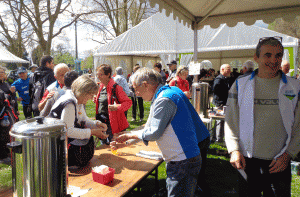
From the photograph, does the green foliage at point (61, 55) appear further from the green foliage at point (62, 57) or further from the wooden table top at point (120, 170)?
the wooden table top at point (120, 170)

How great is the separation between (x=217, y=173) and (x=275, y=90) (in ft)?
8.42

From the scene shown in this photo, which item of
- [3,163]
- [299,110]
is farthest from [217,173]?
[3,163]

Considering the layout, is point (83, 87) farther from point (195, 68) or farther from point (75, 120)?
point (195, 68)

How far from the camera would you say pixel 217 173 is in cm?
386

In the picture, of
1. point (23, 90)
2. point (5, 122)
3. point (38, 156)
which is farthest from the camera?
point (23, 90)

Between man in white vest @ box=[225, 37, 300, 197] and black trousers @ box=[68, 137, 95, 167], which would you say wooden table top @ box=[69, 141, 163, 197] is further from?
man in white vest @ box=[225, 37, 300, 197]

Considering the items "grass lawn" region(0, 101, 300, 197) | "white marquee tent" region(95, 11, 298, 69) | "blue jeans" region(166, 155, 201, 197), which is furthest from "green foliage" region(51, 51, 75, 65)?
"blue jeans" region(166, 155, 201, 197)

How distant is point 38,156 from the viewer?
3.54 ft

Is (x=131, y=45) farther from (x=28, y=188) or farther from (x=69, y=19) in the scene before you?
(x=28, y=188)

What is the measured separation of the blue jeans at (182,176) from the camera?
1.69 meters

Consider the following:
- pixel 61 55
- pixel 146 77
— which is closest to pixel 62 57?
pixel 61 55

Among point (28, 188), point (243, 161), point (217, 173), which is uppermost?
point (28, 188)

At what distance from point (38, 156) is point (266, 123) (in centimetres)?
156

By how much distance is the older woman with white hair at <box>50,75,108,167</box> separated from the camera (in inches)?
73.7
